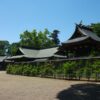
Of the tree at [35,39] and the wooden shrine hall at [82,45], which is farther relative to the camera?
the tree at [35,39]

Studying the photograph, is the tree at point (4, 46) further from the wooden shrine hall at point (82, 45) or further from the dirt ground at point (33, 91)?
the dirt ground at point (33, 91)

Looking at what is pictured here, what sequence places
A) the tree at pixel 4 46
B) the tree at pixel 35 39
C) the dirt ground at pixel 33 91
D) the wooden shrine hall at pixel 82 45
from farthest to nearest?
the tree at pixel 4 46, the tree at pixel 35 39, the wooden shrine hall at pixel 82 45, the dirt ground at pixel 33 91

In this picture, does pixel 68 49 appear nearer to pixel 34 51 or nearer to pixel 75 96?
pixel 75 96

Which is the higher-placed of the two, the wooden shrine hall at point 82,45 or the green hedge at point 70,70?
the wooden shrine hall at point 82,45

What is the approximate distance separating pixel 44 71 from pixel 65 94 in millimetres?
13078

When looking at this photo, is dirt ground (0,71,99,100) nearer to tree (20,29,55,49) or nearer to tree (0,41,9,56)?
tree (20,29,55,49)

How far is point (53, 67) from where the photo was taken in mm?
24016

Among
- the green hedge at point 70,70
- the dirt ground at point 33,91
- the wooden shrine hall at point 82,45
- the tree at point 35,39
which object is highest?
the tree at point 35,39

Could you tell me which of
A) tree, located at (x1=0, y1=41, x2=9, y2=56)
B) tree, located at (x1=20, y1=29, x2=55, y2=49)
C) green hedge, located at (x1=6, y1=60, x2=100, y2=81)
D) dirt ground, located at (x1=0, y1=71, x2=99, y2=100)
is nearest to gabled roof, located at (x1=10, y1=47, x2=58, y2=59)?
tree, located at (x1=20, y1=29, x2=55, y2=49)

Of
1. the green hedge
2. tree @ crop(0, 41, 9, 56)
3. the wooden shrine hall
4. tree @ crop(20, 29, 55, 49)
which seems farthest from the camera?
tree @ crop(0, 41, 9, 56)

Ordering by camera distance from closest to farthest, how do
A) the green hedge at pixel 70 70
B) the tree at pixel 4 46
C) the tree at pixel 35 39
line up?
the green hedge at pixel 70 70 < the tree at pixel 35 39 < the tree at pixel 4 46

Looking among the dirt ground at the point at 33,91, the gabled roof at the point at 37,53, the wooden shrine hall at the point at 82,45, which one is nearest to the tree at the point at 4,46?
the gabled roof at the point at 37,53

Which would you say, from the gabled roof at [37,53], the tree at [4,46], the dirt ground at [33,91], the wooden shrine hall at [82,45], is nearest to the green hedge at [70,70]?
the dirt ground at [33,91]

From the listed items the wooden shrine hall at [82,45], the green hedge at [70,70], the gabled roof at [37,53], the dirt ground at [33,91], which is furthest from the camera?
the gabled roof at [37,53]
